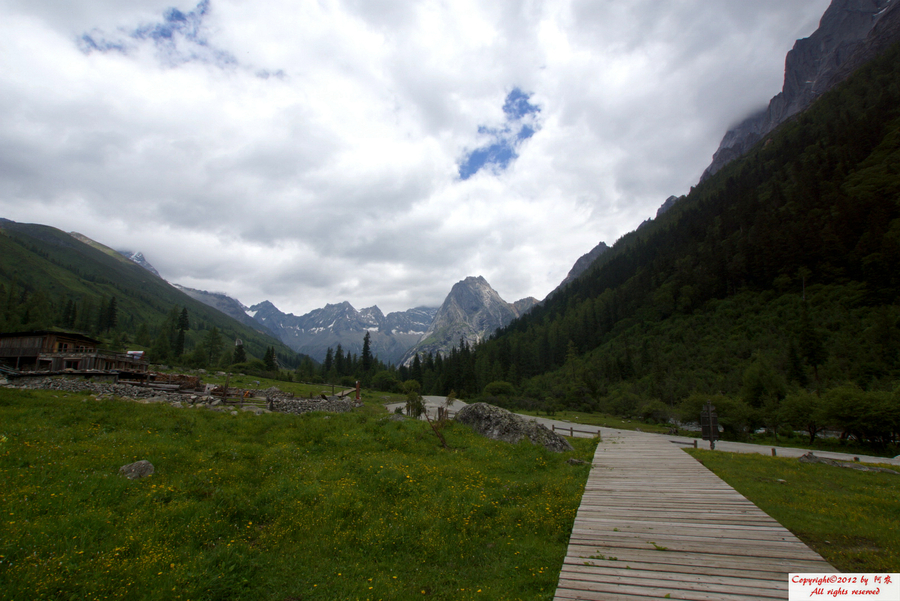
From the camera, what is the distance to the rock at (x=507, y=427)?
20.8 m

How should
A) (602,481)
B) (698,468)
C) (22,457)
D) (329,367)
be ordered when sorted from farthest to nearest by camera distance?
(329,367)
(698,468)
(602,481)
(22,457)

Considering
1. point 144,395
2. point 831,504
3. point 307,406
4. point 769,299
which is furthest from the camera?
point 769,299

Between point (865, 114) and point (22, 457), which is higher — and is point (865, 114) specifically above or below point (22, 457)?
above

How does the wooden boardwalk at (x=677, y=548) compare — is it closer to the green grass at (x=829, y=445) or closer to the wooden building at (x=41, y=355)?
the green grass at (x=829, y=445)

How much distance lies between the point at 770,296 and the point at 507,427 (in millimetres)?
75261

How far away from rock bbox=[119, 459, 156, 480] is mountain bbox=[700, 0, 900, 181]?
23396 centimetres

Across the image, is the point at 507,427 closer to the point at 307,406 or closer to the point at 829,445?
the point at 307,406

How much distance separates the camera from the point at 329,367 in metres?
153

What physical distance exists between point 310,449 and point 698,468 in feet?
55.8

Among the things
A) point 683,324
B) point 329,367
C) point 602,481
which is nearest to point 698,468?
point 602,481

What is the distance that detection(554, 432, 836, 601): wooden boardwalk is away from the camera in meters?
6.32

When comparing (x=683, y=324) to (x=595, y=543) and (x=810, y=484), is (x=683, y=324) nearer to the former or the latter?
(x=810, y=484)

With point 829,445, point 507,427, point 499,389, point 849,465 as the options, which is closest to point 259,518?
point 507,427

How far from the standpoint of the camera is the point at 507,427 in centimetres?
2223
